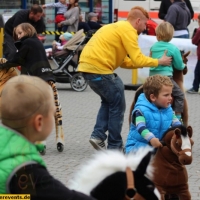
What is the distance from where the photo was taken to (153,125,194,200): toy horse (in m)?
4.95

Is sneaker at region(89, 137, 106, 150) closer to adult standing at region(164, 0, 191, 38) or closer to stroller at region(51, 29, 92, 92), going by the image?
stroller at region(51, 29, 92, 92)

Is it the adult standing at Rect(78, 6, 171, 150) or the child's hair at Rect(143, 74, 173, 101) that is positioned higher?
the child's hair at Rect(143, 74, 173, 101)

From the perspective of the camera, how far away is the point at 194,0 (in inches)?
838

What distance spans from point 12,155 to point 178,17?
14.0m

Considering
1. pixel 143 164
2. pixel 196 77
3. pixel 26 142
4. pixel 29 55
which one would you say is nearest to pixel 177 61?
pixel 29 55

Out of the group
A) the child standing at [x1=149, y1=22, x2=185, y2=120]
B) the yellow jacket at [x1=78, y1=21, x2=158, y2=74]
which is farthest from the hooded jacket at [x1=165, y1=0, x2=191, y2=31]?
the yellow jacket at [x1=78, y1=21, x2=158, y2=74]

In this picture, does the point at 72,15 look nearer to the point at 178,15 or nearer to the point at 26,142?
the point at 178,15

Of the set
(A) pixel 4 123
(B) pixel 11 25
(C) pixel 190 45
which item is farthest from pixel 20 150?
(C) pixel 190 45

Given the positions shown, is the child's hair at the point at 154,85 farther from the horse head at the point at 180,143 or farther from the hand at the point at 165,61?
the hand at the point at 165,61

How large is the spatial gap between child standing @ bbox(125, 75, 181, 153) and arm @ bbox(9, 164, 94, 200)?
9.57 ft

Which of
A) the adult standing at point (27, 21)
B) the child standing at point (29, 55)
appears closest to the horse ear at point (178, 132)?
the child standing at point (29, 55)

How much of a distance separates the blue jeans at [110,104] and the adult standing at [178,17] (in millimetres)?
8305

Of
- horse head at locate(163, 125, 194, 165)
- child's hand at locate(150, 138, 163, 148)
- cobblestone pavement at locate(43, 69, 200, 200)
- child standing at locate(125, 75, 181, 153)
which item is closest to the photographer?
horse head at locate(163, 125, 194, 165)

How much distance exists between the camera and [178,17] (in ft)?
52.7
